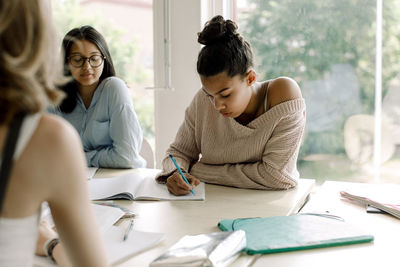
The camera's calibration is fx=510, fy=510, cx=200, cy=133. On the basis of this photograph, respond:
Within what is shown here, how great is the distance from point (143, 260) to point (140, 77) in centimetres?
227

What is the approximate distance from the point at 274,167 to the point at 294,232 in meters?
0.50

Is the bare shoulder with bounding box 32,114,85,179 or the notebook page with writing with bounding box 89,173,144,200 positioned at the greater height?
the bare shoulder with bounding box 32,114,85,179

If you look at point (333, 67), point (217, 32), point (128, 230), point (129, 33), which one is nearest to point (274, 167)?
point (217, 32)

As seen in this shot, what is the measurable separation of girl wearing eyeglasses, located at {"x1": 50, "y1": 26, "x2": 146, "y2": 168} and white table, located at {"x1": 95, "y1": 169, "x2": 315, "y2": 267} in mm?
583

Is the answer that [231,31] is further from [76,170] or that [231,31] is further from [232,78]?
[76,170]

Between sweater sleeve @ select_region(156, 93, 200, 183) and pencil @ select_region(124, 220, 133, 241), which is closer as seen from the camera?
pencil @ select_region(124, 220, 133, 241)

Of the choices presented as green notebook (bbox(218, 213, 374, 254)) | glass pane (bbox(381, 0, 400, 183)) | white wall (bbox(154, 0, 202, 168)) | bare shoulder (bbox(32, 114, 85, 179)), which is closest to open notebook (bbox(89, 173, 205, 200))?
green notebook (bbox(218, 213, 374, 254))

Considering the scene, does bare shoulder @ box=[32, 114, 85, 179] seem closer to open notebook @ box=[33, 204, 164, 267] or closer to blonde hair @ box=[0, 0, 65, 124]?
blonde hair @ box=[0, 0, 65, 124]

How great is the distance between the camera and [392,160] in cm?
276

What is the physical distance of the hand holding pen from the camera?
1722mm

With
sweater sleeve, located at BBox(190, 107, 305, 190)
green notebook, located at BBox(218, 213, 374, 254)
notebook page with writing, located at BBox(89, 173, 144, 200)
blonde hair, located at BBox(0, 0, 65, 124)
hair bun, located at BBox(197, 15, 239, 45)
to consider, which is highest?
hair bun, located at BBox(197, 15, 239, 45)

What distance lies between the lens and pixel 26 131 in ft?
1.98

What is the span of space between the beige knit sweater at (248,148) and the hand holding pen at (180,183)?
0.25 feet

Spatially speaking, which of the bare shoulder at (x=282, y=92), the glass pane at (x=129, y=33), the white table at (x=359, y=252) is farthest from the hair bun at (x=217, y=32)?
the glass pane at (x=129, y=33)
